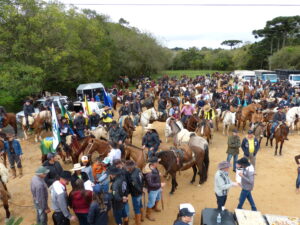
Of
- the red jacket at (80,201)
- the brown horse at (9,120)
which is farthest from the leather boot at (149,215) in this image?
the brown horse at (9,120)

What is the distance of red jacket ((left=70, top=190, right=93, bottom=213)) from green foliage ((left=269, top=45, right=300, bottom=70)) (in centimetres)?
4085

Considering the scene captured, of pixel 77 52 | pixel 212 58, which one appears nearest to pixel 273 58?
pixel 212 58

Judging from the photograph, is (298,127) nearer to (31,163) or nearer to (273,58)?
(31,163)

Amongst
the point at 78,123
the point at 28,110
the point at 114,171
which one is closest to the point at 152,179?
the point at 114,171

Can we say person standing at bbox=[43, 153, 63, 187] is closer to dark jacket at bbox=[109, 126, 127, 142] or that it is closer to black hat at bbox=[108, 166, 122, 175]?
black hat at bbox=[108, 166, 122, 175]

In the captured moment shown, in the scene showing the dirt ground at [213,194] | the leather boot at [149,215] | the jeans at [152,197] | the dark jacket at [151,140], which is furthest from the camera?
the dark jacket at [151,140]

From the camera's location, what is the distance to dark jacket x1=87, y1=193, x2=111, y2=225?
4.12 meters

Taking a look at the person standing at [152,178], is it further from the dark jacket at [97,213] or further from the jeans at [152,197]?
the dark jacket at [97,213]

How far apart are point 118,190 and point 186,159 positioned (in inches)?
117

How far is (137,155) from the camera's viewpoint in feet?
22.7

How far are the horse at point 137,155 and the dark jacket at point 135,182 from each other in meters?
1.82

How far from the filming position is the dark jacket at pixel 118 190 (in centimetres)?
454

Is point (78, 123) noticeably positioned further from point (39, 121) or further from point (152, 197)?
point (152, 197)

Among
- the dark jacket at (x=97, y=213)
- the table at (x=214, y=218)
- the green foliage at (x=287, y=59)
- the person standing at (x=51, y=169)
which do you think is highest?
the green foliage at (x=287, y=59)
